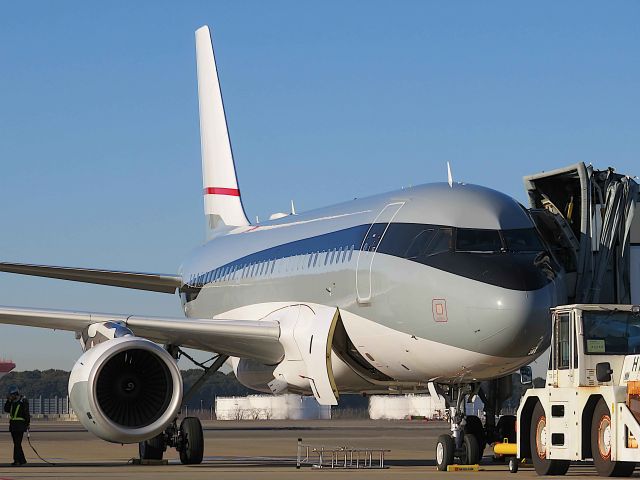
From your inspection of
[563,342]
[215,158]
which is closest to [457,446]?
[563,342]

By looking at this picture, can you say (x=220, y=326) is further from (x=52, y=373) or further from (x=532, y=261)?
(x=52, y=373)

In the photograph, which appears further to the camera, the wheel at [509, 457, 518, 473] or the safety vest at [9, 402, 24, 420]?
the safety vest at [9, 402, 24, 420]

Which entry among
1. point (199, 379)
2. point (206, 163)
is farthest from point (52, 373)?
point (199, 379)

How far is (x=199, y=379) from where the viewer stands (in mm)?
23266

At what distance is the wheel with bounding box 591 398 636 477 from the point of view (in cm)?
1563

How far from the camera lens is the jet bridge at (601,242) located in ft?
63.3

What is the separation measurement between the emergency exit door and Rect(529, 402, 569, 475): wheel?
3.02 m

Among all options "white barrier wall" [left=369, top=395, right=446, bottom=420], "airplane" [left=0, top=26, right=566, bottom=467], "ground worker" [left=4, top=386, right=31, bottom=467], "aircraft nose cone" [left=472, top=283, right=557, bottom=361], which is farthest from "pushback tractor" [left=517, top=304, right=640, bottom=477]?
"white barrier wall" [left=369, top=395, right=446, bottom=420]

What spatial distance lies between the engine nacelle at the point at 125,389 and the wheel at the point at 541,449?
5.03 metres

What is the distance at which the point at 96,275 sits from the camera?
25.1 meters

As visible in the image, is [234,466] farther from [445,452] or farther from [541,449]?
[541,449]

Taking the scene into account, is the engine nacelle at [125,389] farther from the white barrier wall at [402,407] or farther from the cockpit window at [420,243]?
the white barrier wall at [402,407]

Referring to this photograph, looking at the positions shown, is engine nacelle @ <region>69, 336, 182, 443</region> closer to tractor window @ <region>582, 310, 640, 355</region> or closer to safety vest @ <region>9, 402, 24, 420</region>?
safety vest @ <region>9, 402, 24, 420</region>

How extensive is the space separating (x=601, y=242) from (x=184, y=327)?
643cm
